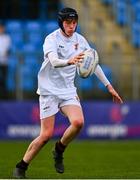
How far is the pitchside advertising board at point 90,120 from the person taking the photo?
1977cm

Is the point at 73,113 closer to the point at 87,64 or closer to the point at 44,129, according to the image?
the point at 44,129

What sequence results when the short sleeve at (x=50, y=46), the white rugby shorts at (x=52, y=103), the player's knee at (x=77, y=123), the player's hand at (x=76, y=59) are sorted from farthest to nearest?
the white rugby shorts at (x=52, y=103)
the player's knee at (x=77, y=123)
the short sleeve at (x=50, y=46)
the player's hand at (x=76, y=59)

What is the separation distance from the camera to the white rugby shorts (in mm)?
10234

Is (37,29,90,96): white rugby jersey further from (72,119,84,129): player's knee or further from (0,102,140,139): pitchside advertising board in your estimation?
(0,102,140,139): pitchside advertising board

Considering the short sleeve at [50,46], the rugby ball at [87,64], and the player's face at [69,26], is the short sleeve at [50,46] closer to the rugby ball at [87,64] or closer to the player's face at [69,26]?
the player's face at [69,26]

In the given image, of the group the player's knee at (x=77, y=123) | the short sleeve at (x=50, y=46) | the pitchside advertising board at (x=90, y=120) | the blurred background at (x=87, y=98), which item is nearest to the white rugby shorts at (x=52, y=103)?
the player's knee at (x=77, y=123)

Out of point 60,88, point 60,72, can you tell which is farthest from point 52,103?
point 60,72

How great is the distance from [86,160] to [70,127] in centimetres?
407

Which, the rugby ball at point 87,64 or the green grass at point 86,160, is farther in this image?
the green grass at point 86,160

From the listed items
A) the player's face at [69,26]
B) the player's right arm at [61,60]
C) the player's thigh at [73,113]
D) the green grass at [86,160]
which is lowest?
the green grass at [86,160]

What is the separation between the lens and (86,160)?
14.2 m

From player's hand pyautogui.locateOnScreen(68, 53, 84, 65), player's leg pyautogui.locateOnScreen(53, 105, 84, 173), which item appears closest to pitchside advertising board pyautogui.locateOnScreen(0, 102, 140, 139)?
player's leg pyautogui.locateOnScreen(53, 105, 84, 173)

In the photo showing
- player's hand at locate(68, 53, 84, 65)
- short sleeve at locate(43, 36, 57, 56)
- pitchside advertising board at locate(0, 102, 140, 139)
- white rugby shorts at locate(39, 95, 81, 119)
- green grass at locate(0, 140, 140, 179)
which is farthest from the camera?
pitchside advertising board at locate(0, 102, 140, 139)

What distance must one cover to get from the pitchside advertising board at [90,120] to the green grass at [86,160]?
677 mm
